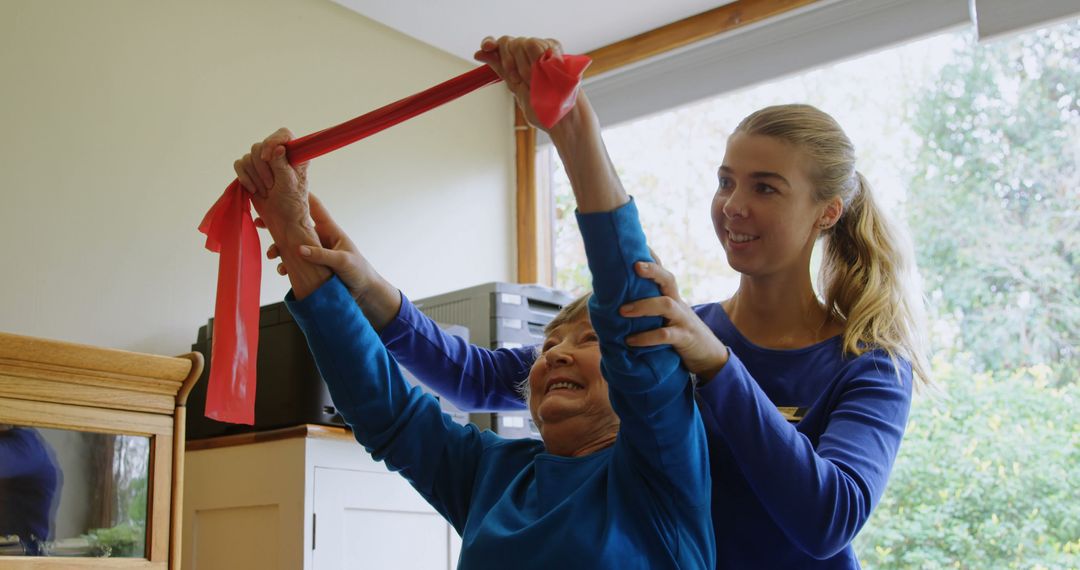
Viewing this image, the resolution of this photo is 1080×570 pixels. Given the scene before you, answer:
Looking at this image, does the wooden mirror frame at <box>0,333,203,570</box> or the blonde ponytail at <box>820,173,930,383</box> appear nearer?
the blonde ponytail at <box>820,173,930,383</box>

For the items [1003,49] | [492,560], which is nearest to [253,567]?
[492,560]

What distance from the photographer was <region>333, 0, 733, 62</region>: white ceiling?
12.0ft

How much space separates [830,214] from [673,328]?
0.58m

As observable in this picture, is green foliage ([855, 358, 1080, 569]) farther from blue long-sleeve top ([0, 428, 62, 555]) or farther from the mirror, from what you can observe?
blue long-sleeve top ([0, 428, 62, 555])

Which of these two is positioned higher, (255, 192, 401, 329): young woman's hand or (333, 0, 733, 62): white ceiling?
(333, 0, 733, 62): white ceiling

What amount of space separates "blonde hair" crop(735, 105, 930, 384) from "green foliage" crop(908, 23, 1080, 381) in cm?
181

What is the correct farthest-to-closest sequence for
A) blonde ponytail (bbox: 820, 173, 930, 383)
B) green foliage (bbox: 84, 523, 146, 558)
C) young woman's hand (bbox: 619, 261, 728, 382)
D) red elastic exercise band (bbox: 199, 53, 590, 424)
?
green foliage (bbox: 84, 523, 146, 558) → blonde ponytail (bbox: 820, 173, 930, 383) → red elastic exercise band (bbox: 199, 53, 590, 424) → young woman's hand (bbox: 619, 261, 728, 382)

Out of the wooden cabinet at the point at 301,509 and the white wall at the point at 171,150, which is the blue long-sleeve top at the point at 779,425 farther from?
the white wall at the point at 171,150

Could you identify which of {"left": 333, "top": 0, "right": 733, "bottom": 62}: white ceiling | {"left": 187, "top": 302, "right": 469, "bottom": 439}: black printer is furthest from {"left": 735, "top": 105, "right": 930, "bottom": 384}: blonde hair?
{"left": 333, "top": 0, "right": 733, "bottom": 62}: white ceiling

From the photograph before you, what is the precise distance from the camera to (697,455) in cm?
107

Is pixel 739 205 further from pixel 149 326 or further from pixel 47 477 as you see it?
pixel 149 326

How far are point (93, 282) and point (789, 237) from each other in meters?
2.13

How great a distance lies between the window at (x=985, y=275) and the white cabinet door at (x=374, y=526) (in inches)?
56.1

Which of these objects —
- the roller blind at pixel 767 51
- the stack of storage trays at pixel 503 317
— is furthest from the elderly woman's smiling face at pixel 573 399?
the roller blind at pixel 767 51
